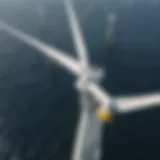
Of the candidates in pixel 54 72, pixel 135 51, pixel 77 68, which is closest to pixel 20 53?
pixel 54 72

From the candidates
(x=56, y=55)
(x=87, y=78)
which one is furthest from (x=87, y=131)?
(x=56, y=55)

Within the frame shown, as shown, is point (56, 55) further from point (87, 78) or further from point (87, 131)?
point (87, 131)

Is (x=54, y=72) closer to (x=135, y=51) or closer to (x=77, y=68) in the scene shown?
(x=135, y=51)

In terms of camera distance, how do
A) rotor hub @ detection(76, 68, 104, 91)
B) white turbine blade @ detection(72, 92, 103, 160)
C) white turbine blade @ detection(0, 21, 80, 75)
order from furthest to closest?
white turbine blade @ detection(0, 21, 80, 75)
white turbine blade @ detection(72, 92, 103, 160)
rotor hub @ detection(76, 68, 104, 91)

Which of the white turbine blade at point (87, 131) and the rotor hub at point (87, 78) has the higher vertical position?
the rotor hub at point (87, 78)

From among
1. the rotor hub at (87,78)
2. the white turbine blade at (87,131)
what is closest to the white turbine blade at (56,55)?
the rotor hub at (87,78)

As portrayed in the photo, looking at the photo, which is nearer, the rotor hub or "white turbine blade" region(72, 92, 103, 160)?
the rotor hub

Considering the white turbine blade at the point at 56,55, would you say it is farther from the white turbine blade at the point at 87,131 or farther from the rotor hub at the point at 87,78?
the white turbine blade at the point at 87,131

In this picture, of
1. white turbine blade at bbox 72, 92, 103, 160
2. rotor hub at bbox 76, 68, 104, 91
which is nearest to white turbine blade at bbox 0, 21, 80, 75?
rotor hub at bbox 76, 68, 104, 91

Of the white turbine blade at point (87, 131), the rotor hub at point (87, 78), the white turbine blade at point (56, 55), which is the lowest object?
the white turbine blade at point (87, 131)

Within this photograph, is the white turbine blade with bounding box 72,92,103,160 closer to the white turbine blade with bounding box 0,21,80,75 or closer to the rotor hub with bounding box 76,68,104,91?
the rotor hub with bounding box 76,68,104,91

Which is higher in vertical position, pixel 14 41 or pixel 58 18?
pixel 58 18
